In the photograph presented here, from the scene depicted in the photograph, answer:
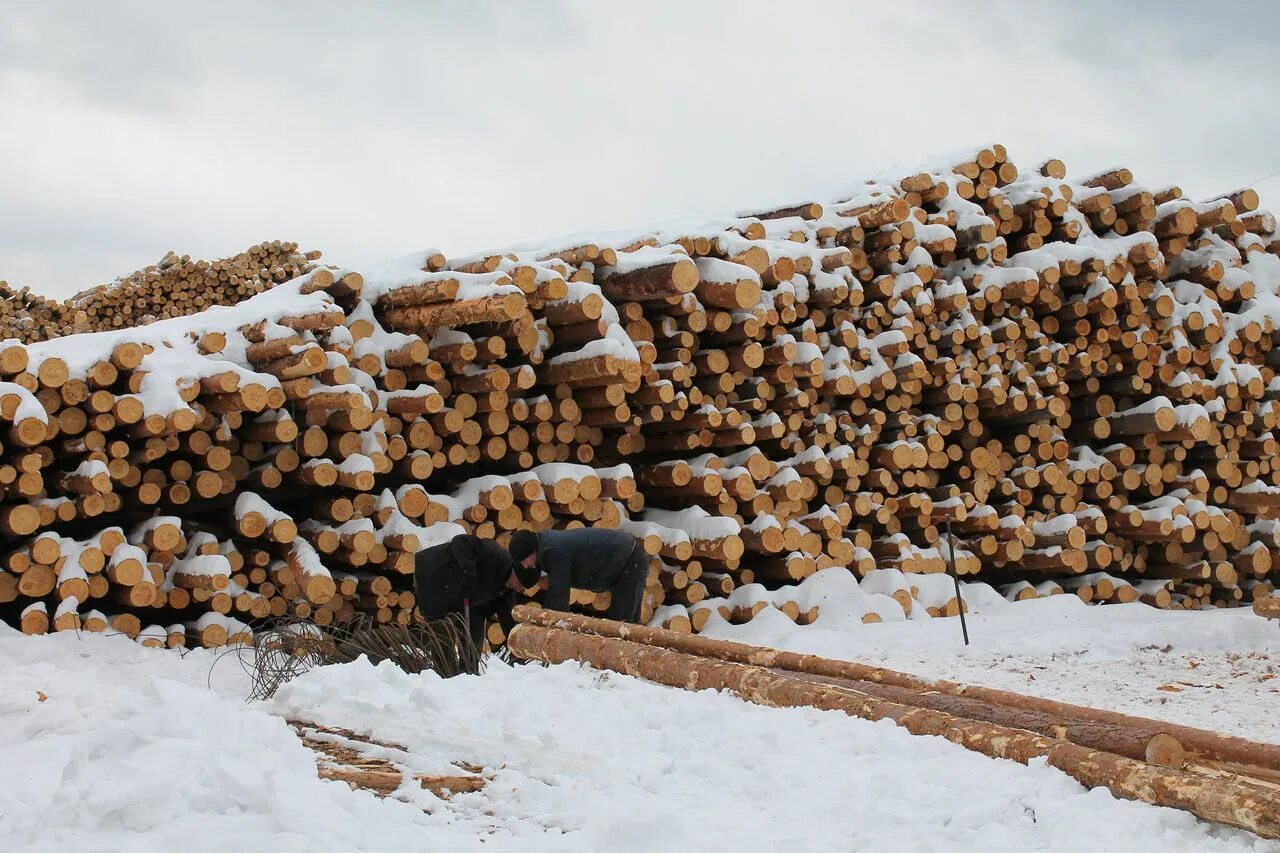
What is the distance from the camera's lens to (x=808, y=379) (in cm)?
899

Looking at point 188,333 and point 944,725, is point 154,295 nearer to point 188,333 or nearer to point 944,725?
point 188,333

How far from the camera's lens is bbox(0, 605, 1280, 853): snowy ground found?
2588mm

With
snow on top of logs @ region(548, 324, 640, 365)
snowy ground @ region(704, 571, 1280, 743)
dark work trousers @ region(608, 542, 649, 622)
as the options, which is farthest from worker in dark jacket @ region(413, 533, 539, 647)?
snowy ground @ region(704, 571, 1280, 743)

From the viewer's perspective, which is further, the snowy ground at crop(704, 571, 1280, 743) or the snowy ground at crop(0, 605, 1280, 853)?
the snowy ground at crop(704, 571, 1280, 743)

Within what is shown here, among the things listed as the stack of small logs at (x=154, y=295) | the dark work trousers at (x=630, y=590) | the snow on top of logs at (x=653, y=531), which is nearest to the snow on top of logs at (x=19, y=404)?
the dark work trousers at (x=630, y=590)

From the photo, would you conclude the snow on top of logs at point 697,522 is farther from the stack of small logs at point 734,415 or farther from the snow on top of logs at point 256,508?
the snow on top of logs at point 256,508

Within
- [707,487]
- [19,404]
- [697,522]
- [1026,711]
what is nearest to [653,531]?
[697,522]

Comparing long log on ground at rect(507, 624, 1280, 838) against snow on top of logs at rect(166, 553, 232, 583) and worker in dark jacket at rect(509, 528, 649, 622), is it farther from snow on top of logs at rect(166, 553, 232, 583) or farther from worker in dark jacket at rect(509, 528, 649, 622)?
snow on top of logs at rect(166, 553, 232, 583)

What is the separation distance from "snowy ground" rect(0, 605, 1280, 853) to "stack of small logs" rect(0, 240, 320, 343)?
12842 millimetres

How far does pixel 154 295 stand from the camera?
637 inches

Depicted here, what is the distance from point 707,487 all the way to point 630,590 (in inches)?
43.5

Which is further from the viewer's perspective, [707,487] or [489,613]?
[707,487]

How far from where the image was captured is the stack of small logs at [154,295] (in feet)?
52.8

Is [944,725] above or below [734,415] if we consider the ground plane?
below
